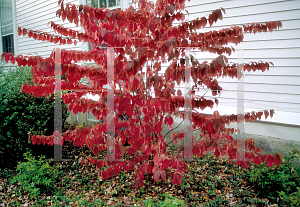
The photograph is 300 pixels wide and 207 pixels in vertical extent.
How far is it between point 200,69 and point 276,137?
8.86 feet

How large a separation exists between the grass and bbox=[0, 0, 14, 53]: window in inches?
355

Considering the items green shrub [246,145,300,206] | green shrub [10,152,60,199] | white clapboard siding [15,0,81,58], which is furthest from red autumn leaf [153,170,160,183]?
white clapboard siding [15,0,81,58]

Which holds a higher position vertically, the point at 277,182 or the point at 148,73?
the point at 148,73

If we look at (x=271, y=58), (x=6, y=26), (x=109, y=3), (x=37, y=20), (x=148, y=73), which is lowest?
(x=148, y=73)

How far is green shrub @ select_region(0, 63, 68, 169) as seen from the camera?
3.55 metres

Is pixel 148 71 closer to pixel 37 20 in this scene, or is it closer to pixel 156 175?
pixel 156 175

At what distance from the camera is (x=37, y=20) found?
8.16 m

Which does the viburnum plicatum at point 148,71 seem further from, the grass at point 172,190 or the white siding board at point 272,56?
the white siding board at point 272,56

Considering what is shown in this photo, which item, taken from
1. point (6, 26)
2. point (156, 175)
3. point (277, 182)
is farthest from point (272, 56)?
point (6, 26)

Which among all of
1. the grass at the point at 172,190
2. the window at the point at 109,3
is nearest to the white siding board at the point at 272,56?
the grass at the point at 172,190

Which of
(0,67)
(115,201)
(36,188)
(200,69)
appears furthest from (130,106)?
(0,67)

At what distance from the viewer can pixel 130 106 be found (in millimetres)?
2293

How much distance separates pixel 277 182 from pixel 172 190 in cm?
134

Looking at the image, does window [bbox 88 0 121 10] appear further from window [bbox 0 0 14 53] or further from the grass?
window [bbox 0 0 14 53]
